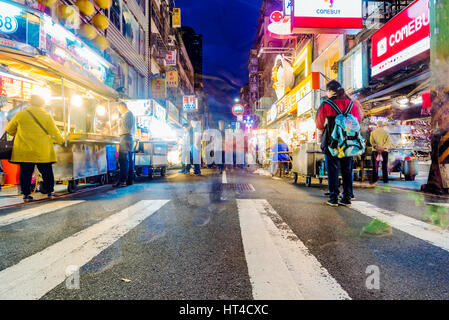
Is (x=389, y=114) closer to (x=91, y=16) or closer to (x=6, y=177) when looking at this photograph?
(x=91, y=16)

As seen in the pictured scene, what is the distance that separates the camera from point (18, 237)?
9.37 feet

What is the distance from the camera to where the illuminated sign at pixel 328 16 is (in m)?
10.4

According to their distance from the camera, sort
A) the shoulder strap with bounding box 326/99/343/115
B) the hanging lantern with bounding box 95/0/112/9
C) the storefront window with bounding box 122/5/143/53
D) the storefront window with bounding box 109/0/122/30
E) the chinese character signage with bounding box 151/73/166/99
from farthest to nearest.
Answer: the chinese character signage with bounding box 151/73/166/99 → the storefront window with bounding box 122/5/143/53 → the storefront window with bounding box 109/0/122/30 → the hanging lantern with bounding box 95/0/112/9 → the shoulder strap with bounding box 326/99/343/115

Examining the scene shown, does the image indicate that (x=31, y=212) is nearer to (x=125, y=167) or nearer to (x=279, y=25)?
(x=125, y=167)

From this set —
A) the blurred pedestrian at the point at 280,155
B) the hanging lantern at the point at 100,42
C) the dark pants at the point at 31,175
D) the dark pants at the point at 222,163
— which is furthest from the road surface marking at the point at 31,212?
the hanging lantern at the point at 100,42

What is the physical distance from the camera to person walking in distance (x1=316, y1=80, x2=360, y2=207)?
15.2 feet

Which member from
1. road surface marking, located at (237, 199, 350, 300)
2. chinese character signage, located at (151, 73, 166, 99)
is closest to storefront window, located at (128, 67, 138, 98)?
chinese character signage, located at (151, 73, 166, 99)

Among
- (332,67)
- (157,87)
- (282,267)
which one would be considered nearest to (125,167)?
(282,267)

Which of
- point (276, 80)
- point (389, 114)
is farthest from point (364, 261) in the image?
point (276, 80)

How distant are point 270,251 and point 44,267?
1.98 m

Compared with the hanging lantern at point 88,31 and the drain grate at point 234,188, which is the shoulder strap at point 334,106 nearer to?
the drain grate at point 234,188

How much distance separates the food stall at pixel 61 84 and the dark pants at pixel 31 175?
70cm

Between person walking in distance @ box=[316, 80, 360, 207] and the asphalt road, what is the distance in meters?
0.63

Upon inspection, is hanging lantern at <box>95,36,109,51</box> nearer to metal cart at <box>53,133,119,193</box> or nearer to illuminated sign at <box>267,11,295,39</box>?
metal cart at <box>53,133,119,193</box>
